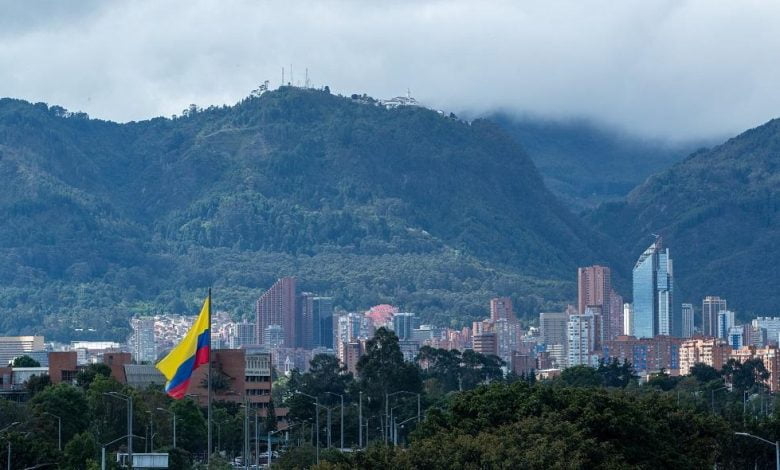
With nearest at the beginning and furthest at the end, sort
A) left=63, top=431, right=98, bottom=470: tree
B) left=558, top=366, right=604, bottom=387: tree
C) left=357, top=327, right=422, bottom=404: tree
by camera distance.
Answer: left=63, top=431, right=98, bottom=470: tree, left=357, top=327, right=422, bottom=404: tree, left=558, top=366, right=604, bottom=387: tree

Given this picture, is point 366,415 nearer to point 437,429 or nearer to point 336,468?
point 437,429

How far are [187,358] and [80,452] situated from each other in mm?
26966

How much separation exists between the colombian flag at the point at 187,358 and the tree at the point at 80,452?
19.0 metres

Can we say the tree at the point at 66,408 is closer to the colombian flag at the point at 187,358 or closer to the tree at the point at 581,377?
the colombian flag at the point at 187,358

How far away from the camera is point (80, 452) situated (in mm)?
95250

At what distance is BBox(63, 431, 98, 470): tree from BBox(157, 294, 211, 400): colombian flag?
19.0 metres

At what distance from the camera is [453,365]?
19900cm

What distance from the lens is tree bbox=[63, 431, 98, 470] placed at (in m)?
91.3

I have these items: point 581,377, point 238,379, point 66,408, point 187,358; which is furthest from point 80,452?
point 581,377

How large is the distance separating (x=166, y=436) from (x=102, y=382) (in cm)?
689

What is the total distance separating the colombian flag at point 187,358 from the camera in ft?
228

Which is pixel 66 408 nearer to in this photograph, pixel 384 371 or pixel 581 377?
pixel 384 371

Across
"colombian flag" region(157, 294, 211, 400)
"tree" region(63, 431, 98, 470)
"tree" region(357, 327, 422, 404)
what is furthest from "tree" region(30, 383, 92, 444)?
"tree" region(357, 327, 422, 404)

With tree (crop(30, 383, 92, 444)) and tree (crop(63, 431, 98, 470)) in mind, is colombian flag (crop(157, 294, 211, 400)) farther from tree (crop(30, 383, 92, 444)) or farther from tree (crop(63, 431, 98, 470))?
tree (crop(30, 383, 92, 444))
